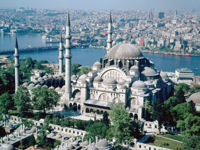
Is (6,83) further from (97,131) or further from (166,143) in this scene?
(166,143)

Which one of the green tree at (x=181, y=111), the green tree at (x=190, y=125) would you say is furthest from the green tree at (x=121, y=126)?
the green tree at (x=181, y=111)

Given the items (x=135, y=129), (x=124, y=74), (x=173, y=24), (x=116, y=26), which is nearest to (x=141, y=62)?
(x=124, y=74)

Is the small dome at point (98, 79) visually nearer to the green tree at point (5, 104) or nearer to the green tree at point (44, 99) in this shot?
the green tree at point (44, 99)

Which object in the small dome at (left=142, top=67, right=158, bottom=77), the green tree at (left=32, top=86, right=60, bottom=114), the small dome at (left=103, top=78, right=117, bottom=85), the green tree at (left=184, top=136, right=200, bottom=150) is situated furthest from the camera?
the small dome at (left=142, top=67, right=158, bottom=77)

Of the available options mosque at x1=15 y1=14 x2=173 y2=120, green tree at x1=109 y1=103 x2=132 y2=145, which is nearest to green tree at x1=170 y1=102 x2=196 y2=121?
mosque at x1=15 y1=14 x2=173 y2=120

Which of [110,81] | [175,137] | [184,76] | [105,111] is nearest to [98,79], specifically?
[110,81]

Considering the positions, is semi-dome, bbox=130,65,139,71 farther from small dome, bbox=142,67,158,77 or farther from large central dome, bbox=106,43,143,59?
large central dome, bbox=106,43,143,59
